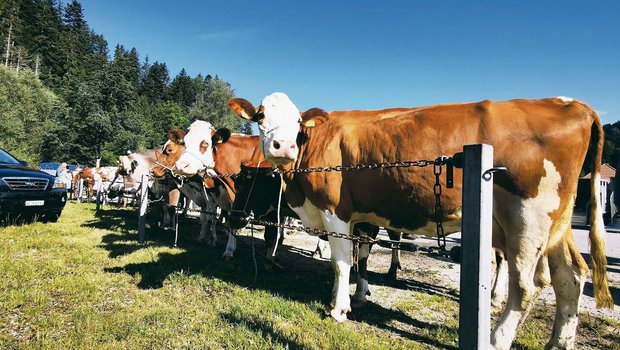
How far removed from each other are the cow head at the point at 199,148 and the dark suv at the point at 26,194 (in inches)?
190

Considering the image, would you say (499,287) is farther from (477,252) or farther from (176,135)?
(176,135)

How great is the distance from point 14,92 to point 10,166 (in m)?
44.3

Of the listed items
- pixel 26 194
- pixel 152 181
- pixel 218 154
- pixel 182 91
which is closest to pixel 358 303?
pixel 218 154

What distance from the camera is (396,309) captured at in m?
4.65

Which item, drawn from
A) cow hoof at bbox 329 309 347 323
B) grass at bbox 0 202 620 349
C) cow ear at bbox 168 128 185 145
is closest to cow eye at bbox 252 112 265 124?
grass at bbox 0 202 620 349

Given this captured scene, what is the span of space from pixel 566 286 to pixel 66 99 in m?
73.5

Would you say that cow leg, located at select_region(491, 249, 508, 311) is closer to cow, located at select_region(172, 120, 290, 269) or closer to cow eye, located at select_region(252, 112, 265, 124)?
cow eye, located at select_region(252, 112, 265, 124)

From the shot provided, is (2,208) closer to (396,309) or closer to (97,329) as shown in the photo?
(97,329)

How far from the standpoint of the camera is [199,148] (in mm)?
7457

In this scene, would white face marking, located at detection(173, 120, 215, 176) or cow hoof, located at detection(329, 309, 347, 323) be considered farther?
white face marking, located at detection(173, 120, 215, 176)

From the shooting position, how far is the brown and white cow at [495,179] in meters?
3.08

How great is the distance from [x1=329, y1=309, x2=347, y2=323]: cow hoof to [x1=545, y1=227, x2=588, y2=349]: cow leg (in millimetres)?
2037

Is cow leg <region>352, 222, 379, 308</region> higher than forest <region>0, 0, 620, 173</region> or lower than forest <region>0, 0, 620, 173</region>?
lower

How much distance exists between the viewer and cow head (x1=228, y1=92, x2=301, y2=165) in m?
4.29
